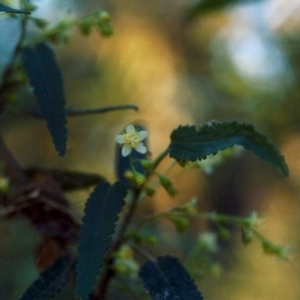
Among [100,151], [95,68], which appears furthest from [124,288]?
[95,68]

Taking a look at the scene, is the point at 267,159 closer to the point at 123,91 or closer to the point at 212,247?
the point at 212,247

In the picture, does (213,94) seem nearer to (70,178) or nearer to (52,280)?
(70,178)

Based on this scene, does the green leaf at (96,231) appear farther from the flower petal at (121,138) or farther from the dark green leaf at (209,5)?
the dark green leaf at (209,5)

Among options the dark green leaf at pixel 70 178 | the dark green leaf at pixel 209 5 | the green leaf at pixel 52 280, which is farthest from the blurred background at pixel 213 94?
the green leaf at pixel 52 280

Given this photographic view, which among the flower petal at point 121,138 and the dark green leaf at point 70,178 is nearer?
the flower petal at point 121,138

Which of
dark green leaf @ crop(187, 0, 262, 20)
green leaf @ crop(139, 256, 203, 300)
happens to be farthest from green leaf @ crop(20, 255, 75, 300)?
dark green leaf @ crop(187, 0, 262, 20)

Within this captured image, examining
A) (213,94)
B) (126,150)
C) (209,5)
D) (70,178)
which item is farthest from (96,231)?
(213,94)
